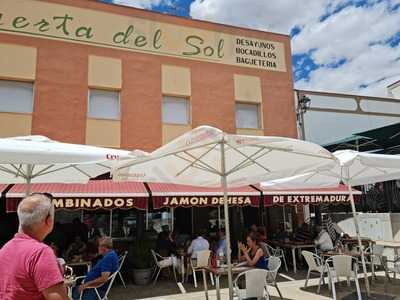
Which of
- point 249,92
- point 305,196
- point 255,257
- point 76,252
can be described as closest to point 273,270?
point 255,257

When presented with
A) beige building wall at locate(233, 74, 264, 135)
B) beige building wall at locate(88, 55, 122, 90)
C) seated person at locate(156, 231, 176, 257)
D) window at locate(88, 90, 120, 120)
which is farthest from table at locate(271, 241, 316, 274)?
beige building wall at locate(88, 55, 122, 90)

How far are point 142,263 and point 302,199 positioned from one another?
565 cm

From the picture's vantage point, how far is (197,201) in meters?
10.5

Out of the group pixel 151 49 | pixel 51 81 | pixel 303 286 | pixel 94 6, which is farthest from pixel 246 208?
pixel 94 6

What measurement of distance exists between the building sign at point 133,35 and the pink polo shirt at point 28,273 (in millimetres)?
12643

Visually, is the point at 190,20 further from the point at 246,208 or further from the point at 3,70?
the point at 246,208

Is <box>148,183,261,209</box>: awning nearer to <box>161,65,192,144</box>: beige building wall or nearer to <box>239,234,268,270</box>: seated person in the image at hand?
<box>239,234,268,270</box>: seated person

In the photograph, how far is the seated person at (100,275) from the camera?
20.2ft

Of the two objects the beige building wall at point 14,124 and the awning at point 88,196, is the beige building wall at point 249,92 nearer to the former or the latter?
the awning at point 88,196

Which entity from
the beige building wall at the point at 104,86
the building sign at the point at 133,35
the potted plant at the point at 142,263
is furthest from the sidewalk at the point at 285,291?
the building sign at the point at 133,35

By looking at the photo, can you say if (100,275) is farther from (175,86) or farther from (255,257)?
(175,86)

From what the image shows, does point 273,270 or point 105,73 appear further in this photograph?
point 105,73

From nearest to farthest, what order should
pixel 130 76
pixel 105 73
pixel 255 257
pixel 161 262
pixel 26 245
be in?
pixel 26 245, pixel 255 257, pixel 161 262, pixel 105 73, pixel 130 76

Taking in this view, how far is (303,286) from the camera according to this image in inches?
382
